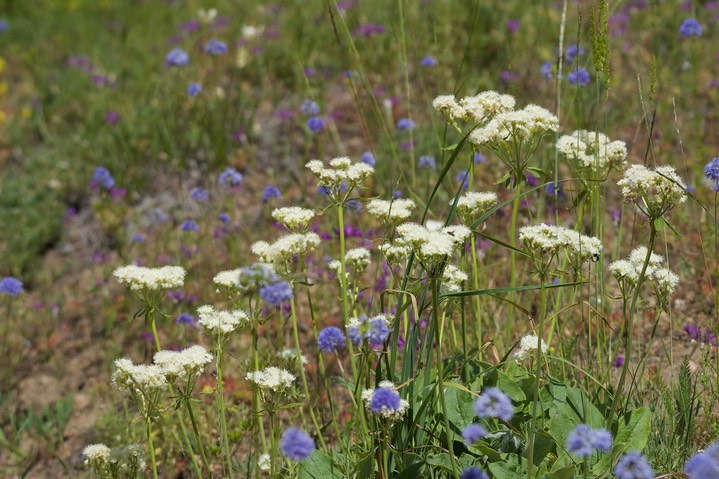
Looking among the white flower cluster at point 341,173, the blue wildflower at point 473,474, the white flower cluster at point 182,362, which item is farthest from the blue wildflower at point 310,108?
the blue wildflower at point 473,474

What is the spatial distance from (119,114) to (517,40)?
275 centimetres

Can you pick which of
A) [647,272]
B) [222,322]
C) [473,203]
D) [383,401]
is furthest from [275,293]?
[647,272]

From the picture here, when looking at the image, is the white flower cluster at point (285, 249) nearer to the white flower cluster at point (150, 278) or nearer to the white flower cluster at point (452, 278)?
the white flower cluster at point (150, 278)

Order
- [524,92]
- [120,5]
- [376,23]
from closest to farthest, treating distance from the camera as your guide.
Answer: [524,92]
[376,23]
[120,5]

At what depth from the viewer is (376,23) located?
20.3ft

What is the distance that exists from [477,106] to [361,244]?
194cm

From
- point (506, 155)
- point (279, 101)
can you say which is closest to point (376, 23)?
point (279, 101)

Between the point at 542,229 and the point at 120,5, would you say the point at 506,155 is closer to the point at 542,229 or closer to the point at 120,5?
the point at 542,229

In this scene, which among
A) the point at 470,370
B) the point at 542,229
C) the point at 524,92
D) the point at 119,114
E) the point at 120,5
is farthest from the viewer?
the point at 120,5

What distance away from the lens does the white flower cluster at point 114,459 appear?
2.20 metres

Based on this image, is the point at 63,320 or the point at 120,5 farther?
the point at 120,5

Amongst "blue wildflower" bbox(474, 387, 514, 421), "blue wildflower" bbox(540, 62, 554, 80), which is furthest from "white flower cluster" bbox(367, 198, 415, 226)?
"blue wildflower" bbox(540, 62, 554, 80)

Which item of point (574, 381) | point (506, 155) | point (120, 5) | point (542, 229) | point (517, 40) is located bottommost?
point (574, 381)

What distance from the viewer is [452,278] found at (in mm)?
2209
